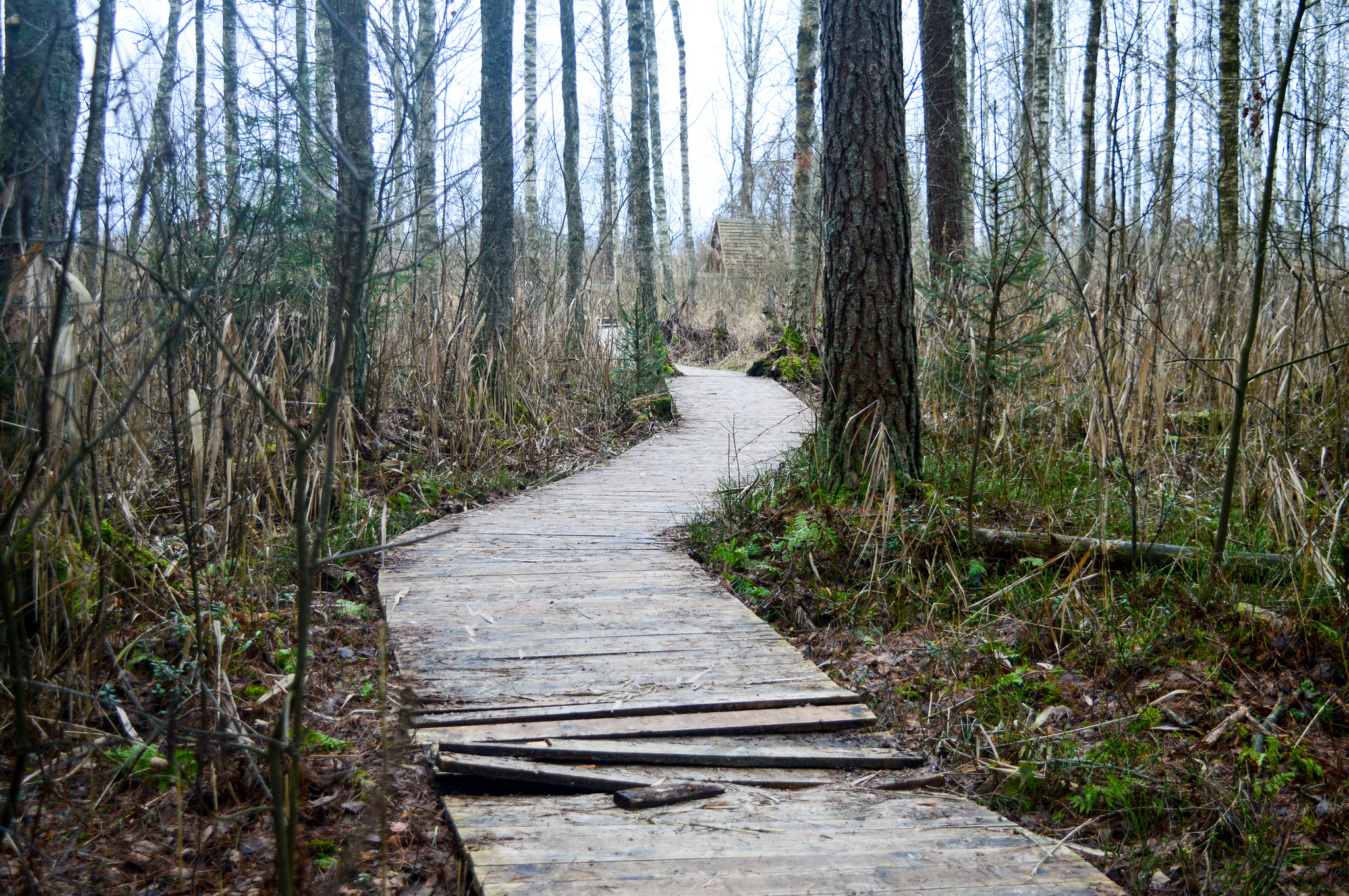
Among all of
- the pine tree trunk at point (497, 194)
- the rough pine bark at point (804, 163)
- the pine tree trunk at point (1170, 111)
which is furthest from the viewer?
the rough pine bark at point (804, 163)

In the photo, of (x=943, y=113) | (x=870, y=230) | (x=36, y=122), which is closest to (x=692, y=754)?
(x=36, y=122)

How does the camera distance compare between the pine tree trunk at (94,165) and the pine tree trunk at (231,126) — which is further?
the pine tree trunk at (231,126)

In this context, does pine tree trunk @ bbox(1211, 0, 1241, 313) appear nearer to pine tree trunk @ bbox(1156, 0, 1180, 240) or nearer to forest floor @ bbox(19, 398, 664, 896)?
pine tree trunk @ bbox(1156, 0, 1180, 240)

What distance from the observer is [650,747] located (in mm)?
2443

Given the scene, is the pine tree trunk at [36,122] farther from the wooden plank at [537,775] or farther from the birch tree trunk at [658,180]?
the birch tree trunk at [658,180]

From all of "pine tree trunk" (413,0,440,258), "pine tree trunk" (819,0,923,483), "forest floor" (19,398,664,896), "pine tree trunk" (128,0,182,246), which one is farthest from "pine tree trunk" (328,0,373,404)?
"pine tree trunk" (819,0,923,483)

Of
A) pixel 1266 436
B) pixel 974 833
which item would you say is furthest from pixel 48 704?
pixel 1266 436

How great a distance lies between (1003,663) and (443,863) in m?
2.09

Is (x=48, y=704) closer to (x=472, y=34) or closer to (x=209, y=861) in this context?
(x=209, y=861)

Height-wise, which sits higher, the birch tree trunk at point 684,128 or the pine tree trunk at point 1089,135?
the birch tree trunk at point 684,128

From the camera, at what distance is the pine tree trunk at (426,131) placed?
2.98 metres

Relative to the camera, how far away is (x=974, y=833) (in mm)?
2082

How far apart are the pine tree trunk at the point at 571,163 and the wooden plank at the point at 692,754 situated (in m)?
6.72

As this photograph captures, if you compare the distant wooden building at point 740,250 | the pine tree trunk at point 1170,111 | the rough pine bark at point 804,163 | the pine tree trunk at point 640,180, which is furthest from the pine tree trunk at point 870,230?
the distant wooden building at point 740,250
